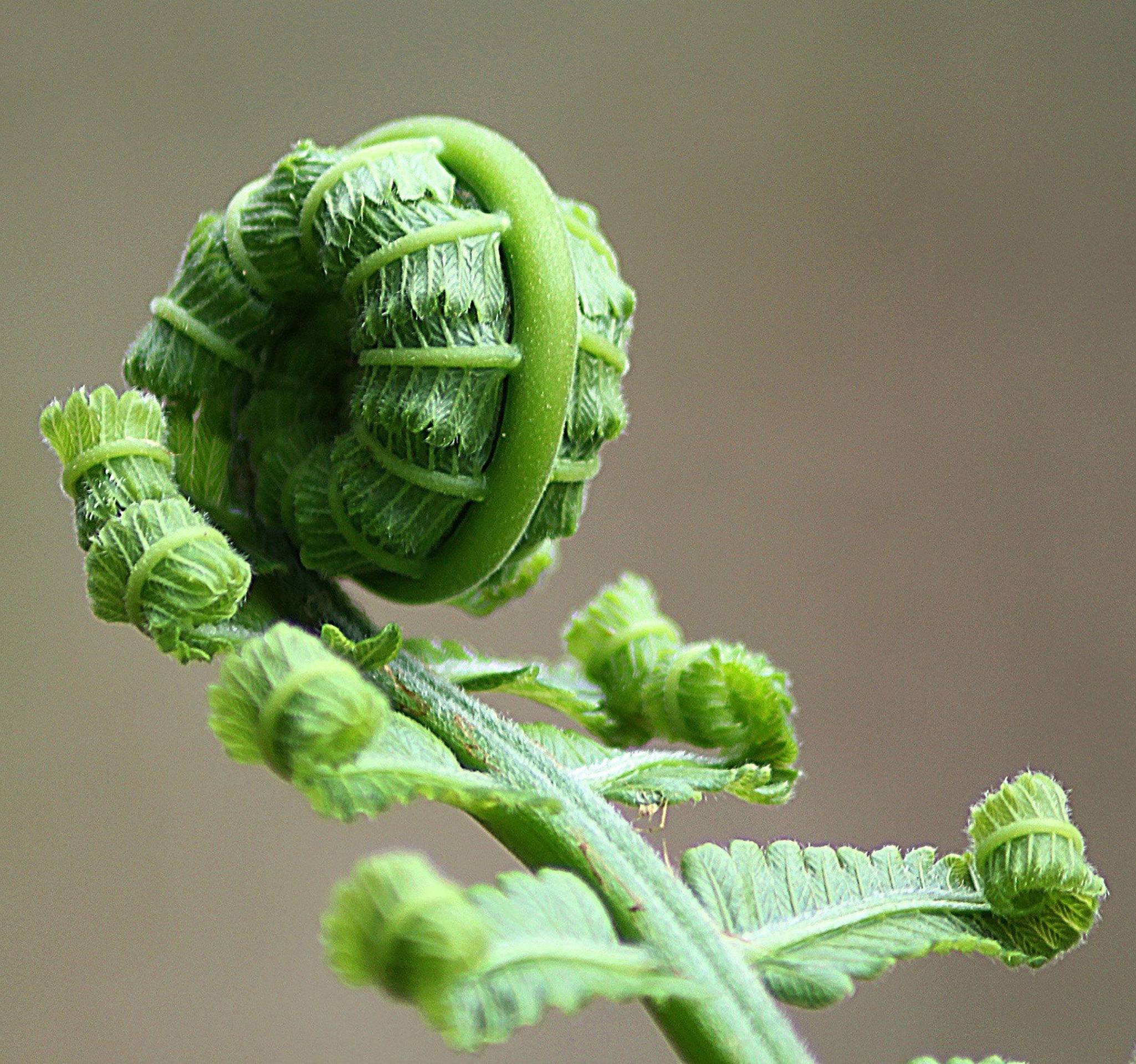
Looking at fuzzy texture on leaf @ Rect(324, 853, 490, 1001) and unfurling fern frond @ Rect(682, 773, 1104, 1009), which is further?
unfurling fern frond @ Rect(682, 773, 1104, 1009)

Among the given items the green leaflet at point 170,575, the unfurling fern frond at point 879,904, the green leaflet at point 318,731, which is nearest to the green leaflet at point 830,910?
the unfurling fern frond at point 879,904

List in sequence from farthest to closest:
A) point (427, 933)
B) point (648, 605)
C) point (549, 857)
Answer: point (648, 605) → point (549, 857) → point (427, 933)

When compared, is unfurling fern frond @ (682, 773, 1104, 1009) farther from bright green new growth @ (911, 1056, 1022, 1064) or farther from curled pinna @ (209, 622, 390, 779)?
curled pinna @ (209, 622, 390, 779)

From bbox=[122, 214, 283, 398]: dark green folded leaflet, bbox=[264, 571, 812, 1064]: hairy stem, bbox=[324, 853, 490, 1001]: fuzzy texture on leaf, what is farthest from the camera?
bbox=[122, 214, 283, 398]: dark green folded leaflet

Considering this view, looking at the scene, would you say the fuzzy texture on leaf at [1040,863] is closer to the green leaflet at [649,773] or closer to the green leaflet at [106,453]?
the green leaflet at [649,773]

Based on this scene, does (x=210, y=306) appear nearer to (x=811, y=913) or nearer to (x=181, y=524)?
(x=181, y=524)

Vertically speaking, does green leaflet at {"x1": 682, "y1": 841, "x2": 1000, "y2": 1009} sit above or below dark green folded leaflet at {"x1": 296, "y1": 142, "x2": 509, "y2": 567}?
below

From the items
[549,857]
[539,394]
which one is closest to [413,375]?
[539,394]

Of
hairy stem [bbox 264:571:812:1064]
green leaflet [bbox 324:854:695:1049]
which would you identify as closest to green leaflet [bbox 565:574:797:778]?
hairy stem [bbox 264:571:812:1064]
